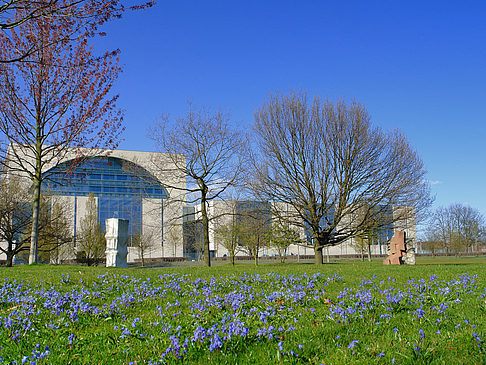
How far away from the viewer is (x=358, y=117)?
1833 cm

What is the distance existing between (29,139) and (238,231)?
22347 millimetres

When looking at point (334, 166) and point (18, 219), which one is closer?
point (334, 166)

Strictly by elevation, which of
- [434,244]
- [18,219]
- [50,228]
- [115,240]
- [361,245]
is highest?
[18,219]

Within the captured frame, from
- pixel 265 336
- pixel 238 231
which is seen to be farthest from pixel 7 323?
pixel 238 231

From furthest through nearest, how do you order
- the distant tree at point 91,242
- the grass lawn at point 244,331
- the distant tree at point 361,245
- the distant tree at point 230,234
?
the distant tree at point 361,245 < the distant tree at point 91,242 < the distant tree at point 230,234 < the grass lawn at point 244,331

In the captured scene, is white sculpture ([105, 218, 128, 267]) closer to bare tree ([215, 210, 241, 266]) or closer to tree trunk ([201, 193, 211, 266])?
tree trunk ([201, 193, 211, 266])

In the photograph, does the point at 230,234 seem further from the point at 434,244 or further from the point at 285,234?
the point at 434,244

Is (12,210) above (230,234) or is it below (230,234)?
above

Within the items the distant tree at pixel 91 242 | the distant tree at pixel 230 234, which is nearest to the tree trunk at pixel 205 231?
the distant tree at pixel 230 234

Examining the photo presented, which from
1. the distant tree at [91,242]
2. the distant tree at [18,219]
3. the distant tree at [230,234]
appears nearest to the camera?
the distant tree at [18,219]

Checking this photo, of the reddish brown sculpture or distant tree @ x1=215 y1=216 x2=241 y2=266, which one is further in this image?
distant tree @ x1=215 y1=216 x2=241 y2=266

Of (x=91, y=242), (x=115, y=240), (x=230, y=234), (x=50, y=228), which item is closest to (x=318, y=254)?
(x=115, y=240)

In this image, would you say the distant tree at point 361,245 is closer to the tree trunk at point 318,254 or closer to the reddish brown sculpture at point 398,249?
the reddish brown sculpture at point 398,249

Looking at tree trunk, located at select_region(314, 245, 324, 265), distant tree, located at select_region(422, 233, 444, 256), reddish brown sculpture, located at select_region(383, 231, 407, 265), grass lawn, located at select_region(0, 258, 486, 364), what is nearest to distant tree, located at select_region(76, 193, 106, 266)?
tree trunk, located at select_region(314, 245, 324, 265)
